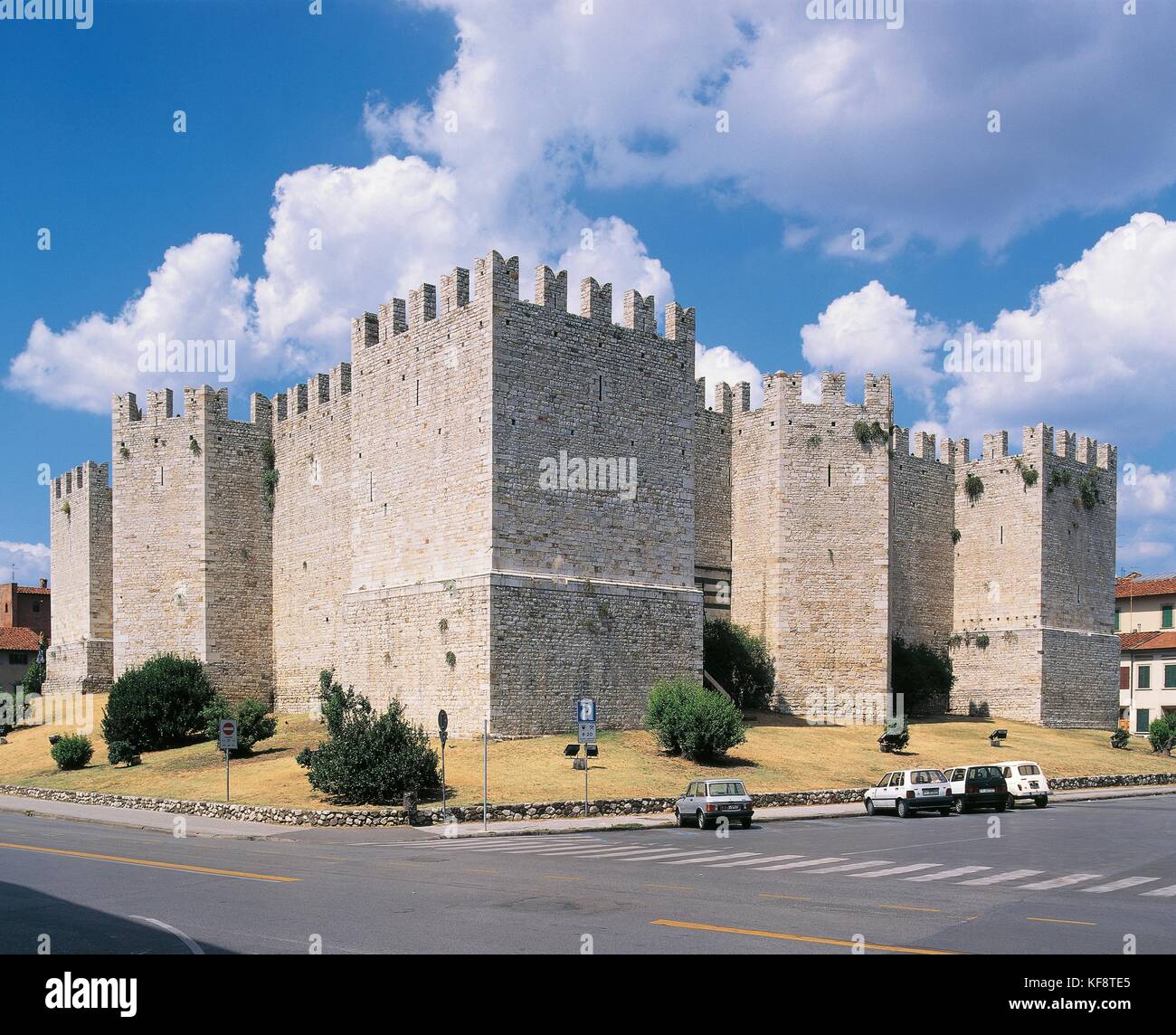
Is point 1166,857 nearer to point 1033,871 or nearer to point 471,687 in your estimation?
point 1033,871

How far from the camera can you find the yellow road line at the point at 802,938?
9651mm

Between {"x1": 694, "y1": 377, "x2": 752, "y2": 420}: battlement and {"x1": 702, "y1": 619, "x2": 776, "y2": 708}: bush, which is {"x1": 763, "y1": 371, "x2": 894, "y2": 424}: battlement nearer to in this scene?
{"x1": 694, "y1": 377, "x2": 752, "y2": 420}: battlement

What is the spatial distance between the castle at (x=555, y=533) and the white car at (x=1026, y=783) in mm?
9542

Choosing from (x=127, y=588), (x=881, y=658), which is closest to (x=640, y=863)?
(x=881, y=658)

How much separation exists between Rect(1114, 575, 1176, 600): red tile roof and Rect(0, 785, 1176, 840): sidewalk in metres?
44.7

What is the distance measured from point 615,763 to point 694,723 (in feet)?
8.28

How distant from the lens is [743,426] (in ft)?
143

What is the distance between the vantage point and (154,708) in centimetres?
3888

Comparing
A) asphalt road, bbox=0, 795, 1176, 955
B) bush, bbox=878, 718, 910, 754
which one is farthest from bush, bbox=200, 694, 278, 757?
bush, bbox=878, 718, 910, 754

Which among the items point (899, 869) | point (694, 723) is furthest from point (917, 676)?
point (899, 869)

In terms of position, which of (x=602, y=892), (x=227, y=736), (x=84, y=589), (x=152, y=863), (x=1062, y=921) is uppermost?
(x=84, y=589)

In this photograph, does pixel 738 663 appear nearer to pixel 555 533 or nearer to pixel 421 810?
pixel 555 533

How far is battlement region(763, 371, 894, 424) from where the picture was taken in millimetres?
42188

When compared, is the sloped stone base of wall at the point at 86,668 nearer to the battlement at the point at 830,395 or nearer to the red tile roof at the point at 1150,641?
the battlement at the point at 830,395
